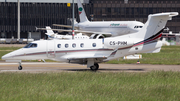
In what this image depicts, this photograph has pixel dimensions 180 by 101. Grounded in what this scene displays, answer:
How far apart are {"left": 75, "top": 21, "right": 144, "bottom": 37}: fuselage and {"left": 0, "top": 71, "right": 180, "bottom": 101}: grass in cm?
3353

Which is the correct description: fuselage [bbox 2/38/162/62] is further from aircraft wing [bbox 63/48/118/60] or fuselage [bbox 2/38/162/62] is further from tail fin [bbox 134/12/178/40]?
tail fin [bbox 134/12/178/40]

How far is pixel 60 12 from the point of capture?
10406 cm

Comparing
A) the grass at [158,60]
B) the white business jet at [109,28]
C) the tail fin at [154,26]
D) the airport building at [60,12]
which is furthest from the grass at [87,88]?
the airport building at [60,12]

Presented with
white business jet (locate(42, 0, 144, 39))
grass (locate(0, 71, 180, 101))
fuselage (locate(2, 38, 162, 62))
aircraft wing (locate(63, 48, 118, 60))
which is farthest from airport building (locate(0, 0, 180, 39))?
grass (locate(0, 71, 180, 101))

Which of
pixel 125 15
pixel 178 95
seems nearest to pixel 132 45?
pixel 178 95

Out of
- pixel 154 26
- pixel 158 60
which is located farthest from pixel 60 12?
pixel 154 26

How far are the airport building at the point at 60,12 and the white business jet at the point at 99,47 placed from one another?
270 ft

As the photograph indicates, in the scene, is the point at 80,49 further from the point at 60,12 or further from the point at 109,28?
the point at 60,12

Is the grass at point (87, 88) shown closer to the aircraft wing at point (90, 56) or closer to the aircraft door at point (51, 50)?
the aircraft wing at point (90, 56)

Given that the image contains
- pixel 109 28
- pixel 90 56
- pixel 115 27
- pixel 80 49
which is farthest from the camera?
pixel 109 28

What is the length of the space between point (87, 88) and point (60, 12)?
93247 mm

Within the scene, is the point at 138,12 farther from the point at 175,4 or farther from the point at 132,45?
the point at 132,45

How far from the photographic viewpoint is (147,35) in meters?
20.8

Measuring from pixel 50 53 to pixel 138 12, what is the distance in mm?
86109
